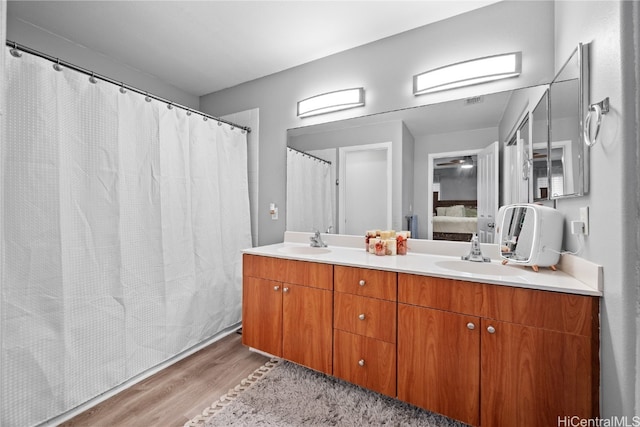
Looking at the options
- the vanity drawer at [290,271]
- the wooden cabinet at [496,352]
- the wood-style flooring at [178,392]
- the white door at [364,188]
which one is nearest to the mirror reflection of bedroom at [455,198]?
the white door at [364,188]

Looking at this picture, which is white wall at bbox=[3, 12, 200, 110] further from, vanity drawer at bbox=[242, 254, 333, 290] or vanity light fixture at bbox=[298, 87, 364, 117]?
vanity drawer at bbox=[242, 254, 333, 290]

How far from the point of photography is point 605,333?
104cm

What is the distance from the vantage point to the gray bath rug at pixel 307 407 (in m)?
1.47

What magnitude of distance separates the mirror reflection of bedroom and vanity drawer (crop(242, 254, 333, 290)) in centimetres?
83

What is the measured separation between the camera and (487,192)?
176 centimetres

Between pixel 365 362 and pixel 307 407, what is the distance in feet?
1.37

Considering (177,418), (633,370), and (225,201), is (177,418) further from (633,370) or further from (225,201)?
(633,370)

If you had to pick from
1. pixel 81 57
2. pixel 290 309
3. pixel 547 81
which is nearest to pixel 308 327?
pixel 290 309

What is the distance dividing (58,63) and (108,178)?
0.63 meters

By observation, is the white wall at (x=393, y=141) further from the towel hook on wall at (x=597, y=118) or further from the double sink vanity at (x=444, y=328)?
the towel hook on wall at (x=597, y=118)

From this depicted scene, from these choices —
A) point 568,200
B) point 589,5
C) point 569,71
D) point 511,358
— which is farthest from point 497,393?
point 589,5

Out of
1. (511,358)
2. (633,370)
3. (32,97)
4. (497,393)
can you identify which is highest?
(32,97)

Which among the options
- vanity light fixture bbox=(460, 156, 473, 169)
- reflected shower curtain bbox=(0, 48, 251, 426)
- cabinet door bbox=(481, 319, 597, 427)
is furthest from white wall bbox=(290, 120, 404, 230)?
reflected shower curtain bbox=(0, 48, 251, 426)

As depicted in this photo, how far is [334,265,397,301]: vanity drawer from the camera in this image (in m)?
1.51
